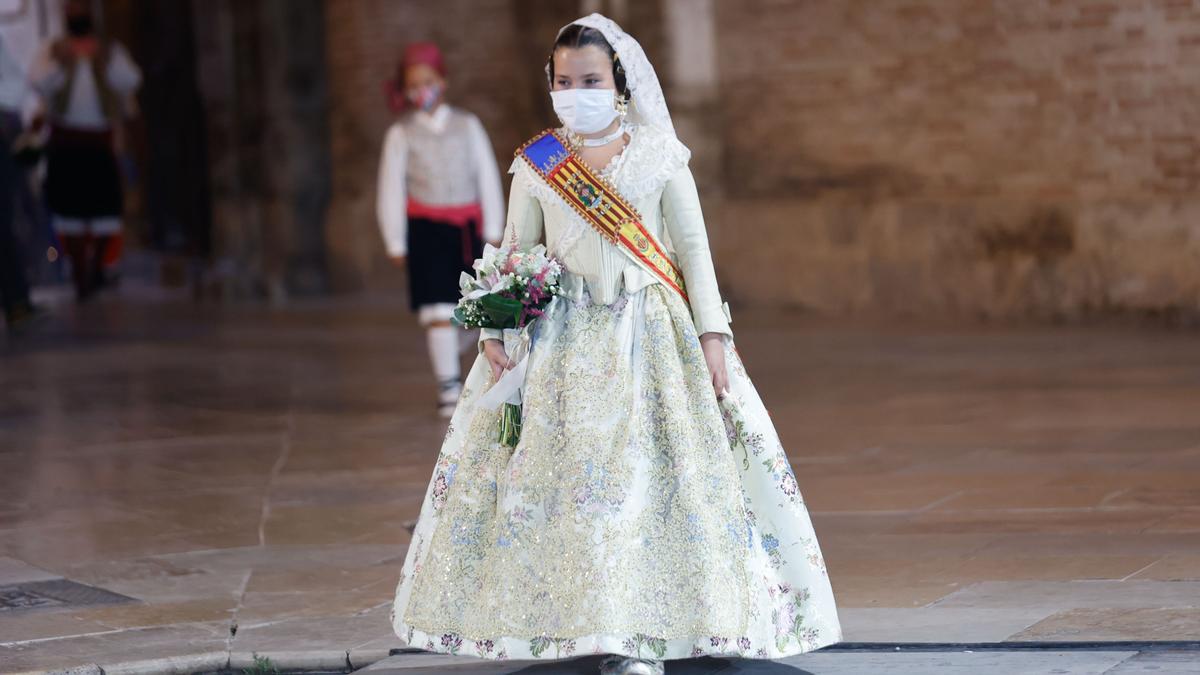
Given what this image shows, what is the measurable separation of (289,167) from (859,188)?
5.95 meters

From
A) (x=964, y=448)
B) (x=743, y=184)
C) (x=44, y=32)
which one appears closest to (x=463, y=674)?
(x=964, y=448)

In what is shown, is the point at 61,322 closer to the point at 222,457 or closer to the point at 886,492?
the point at 222,457

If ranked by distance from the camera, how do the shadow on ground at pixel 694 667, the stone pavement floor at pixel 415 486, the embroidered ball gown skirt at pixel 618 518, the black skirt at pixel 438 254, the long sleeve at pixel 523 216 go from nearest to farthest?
the embroidered ball gown skirt at pixel 618 518
the shadow on ground at pixel 694 667
the long sleeve at pixel 523 216
the stone pavement floor at pixel 415 486
the black skirt at pixel 438 254

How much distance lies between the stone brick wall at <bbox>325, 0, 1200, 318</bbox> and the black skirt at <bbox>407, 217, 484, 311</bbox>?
423 cm

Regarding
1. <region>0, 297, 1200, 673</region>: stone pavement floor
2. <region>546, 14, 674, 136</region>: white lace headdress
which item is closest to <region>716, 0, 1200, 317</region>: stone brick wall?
<region>0, 297, 1200, 673</region>: stone pavement floor

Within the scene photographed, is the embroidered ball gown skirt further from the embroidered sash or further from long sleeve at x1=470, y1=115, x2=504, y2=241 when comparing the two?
long sleeve at x1=470, y1=115, x2=504, y2=241

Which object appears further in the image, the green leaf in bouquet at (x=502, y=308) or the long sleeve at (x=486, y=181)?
the long sleeve at (x=486, y=181)

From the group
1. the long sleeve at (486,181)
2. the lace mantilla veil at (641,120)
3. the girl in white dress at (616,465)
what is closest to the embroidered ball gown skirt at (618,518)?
the girl in white dress at (616,465)

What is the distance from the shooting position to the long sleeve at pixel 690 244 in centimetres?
503

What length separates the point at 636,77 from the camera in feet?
16.5

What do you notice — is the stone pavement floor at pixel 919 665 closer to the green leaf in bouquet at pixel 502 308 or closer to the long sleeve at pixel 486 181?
the green leaf in bouquet at pixel 502 308

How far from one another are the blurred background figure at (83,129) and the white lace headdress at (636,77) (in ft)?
37.2

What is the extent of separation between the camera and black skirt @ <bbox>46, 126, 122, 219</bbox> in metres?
16.0

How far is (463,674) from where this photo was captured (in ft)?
17.1
